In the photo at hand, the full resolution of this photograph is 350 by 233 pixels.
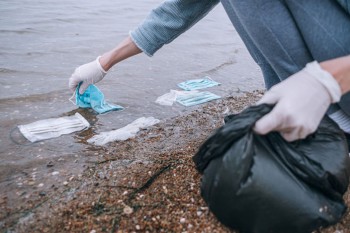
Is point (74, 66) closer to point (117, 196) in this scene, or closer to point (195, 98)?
point (195, 98)

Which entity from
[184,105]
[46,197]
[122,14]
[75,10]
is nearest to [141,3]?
[122,14]

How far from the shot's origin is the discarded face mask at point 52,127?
2023 millimetres

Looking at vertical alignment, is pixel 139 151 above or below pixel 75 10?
below

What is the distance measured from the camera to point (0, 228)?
1270 millimetres

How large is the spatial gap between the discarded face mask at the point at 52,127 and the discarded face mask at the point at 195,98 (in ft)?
2.76

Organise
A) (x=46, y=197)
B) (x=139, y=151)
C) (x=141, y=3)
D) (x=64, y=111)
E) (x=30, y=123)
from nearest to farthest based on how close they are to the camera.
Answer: (x=46, y=197), (x=139, y=151), (x=30, y=123), (x=64, y=111), (x=141, y=3)

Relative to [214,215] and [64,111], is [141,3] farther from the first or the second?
[214,215]

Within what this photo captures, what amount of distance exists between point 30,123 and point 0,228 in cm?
103

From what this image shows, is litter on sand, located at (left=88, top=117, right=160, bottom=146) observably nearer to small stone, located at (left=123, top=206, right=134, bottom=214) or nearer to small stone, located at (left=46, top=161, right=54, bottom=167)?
small stone, located at (left=46, top=161, right=54, bottom=167)

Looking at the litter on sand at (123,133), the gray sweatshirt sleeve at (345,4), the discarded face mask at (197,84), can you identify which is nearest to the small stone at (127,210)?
the litter on sand at (123,133)

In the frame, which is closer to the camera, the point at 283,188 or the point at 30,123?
the point at 283,188

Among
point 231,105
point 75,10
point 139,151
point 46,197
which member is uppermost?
point 75,10

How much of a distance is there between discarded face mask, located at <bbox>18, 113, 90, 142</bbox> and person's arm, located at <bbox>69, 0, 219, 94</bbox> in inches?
11.1

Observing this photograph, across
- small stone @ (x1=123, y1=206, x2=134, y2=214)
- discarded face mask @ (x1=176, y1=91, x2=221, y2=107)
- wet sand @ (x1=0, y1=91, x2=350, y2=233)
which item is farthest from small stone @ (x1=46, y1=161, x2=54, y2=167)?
discarded face mask @ (x1=176, y1=91, x2=221, y2=107)
